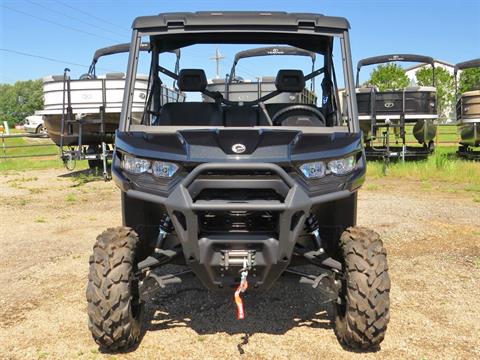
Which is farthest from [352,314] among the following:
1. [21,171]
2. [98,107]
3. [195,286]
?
[21,171]

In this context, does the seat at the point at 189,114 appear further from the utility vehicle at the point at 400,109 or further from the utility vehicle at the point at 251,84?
the utility vehicle at the point at 400,109

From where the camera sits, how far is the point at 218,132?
310 cm

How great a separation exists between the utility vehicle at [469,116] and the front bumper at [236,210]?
11949 mm

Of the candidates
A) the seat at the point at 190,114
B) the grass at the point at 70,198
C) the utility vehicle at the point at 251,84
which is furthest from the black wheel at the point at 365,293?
the grass at the point at 70,198

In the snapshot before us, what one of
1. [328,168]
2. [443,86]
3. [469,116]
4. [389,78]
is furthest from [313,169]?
[443,86]

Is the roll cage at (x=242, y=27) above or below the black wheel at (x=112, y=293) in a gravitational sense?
above

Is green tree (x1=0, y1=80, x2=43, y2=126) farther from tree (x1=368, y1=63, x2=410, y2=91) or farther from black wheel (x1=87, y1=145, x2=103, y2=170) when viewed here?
black wheel (x1=87, y1=145, x2=103, y2=170)

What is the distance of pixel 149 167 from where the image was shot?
3102mm

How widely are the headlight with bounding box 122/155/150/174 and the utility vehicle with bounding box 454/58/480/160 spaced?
12367 millimetres

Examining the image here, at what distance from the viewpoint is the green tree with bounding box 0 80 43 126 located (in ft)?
323

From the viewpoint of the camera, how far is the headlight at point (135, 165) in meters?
3.11

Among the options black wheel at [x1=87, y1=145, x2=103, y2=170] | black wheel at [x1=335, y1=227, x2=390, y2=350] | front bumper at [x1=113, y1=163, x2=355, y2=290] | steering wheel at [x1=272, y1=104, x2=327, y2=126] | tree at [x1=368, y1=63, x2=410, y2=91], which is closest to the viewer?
front bumper at [x1=113, y1=163, x2=355, y2=290]

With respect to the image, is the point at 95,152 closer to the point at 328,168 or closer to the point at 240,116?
the point at 240,116

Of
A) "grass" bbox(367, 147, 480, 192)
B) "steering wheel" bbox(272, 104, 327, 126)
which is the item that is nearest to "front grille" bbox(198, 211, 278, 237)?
"steering wheel" bbox(272, 104, 327, 126)
